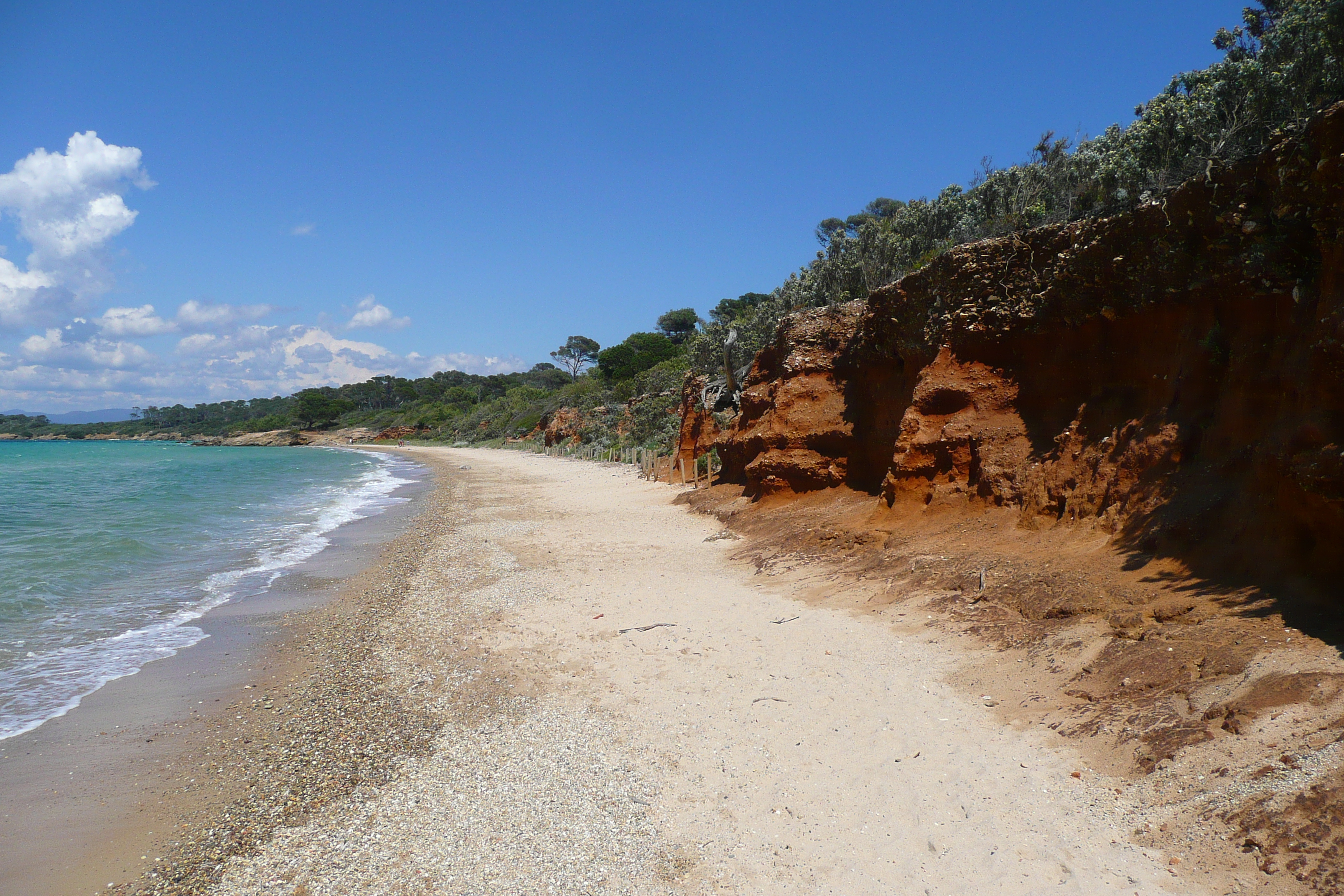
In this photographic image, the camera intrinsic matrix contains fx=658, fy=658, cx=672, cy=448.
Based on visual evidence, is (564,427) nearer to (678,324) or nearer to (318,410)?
(678,324)

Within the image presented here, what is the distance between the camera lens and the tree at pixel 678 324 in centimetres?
7138

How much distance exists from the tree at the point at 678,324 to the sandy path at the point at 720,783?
2556 inches

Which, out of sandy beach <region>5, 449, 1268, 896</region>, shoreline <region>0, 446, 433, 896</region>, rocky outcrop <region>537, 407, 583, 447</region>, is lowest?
shoreline <region>0, 446, 433, 896</region>

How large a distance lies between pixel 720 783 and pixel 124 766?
5.06 meters

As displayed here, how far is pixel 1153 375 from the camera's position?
7.19 meters

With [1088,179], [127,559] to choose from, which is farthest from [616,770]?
[127,559]

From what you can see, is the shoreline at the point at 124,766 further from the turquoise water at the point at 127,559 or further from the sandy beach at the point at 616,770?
the turquoise water at the point at 127,559

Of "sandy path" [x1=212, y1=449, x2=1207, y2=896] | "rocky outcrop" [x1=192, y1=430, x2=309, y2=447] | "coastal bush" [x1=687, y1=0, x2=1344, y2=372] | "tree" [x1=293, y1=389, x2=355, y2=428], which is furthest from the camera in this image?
"tree" [x1=293, y1=389, x2=355, y2=428]

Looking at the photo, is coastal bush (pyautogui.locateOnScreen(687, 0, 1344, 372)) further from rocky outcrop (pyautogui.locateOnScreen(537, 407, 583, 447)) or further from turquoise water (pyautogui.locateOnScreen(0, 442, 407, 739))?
rocky outcrop (pyautogui.locateOnScreen(537, 407, 583, 447))

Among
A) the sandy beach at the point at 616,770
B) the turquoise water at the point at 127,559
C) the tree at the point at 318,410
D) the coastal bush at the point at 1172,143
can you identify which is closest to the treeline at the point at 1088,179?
the coastal bush at the point at 1172,143

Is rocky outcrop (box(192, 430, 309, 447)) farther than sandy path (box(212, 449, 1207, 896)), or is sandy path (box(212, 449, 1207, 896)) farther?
rocky outcrop (box(192, 430, 309, 447))

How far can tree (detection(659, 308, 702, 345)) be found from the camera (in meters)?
71.4

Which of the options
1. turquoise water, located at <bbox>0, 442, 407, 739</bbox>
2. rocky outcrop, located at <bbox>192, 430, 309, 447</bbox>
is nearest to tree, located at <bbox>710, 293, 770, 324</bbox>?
turquoise water, located at <bbox>0, 442, 407, 739</bbox>

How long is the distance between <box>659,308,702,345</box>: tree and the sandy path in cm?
6492
